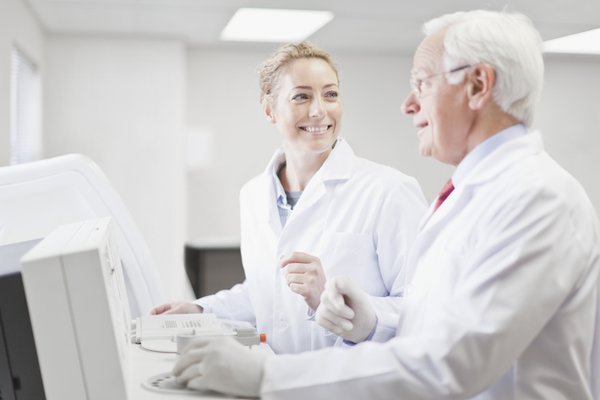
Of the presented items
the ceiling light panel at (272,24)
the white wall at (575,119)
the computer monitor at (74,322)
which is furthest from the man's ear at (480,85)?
the white wall at (575,119)

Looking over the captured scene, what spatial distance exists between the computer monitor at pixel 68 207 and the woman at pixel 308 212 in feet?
0.31

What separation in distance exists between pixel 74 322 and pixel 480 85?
0.71m

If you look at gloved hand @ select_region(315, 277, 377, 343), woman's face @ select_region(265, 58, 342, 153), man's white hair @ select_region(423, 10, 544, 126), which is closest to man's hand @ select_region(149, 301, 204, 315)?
gloved hand @ select_region(315, 277, 377, 343)

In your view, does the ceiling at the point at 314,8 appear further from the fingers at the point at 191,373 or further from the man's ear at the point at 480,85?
the fingers at the point at 191,373

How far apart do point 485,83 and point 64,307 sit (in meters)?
0.71

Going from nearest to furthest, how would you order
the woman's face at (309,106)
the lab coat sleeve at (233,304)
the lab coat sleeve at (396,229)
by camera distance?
1. the lab coat sleeve at (396,229)
2. the lab coat sleeve at (233,304)
3. the woman's face at (309,106)

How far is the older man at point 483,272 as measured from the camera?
976 mm

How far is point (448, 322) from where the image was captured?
0.99 m

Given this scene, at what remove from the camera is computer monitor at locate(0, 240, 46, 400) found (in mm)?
983

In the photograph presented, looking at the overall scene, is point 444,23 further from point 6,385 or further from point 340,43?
point 340,43

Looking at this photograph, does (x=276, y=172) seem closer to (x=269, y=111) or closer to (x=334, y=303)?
(x=269, y=111)

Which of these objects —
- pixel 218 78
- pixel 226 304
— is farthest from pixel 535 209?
pixel 218 78

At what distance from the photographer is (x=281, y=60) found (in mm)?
2131

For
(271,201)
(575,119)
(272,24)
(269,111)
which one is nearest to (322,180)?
(271,201)
